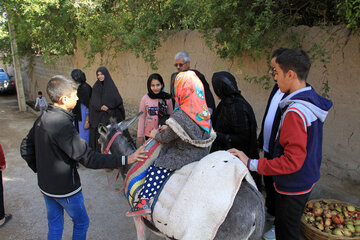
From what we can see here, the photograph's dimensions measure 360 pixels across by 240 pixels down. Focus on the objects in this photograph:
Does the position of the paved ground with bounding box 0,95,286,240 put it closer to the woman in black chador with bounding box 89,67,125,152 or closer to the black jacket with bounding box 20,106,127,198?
the woman in black chador with bounding box 89,67,125,152

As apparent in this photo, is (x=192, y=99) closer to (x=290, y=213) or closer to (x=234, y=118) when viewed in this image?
(x=234, y=118)

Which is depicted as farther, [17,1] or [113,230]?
[17,1]

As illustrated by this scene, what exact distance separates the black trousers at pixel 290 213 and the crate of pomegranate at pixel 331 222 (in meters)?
0.79

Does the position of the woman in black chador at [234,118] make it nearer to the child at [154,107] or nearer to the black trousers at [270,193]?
the black trousers at [270,193]

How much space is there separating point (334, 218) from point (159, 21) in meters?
4.31

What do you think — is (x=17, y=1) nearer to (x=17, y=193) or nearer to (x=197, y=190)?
(x=17, y=193)

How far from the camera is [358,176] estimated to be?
3.10 metres

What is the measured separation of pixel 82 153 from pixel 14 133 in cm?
638

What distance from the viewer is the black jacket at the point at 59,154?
6.40 feet

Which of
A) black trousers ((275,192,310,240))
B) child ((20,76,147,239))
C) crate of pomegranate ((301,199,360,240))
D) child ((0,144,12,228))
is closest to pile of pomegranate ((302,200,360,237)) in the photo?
crate of pomegranate ((301,199,360,240))

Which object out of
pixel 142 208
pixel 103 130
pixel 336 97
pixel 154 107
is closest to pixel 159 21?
pixel 154 107

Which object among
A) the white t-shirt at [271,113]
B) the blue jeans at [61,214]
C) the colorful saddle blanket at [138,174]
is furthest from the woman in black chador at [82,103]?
the white t-shirt at [271,113]

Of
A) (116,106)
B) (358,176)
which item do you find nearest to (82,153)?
(116,106)

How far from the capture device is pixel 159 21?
5.12 m
